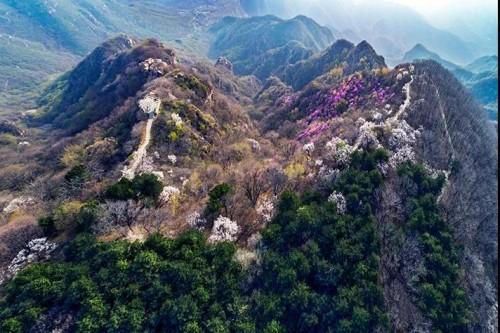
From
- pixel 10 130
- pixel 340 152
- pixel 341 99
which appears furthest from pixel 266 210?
pixel 10 130

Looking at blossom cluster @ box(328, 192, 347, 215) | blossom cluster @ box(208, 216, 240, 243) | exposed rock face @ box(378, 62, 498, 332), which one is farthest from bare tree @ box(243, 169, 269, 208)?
exposed rock face @ box(378, 62, 498, 332)

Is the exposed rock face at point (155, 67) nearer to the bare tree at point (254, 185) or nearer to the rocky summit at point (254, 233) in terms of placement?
the rocky summit at point (254, 233)

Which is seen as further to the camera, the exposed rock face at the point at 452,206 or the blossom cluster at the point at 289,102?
the blossom cluster at the point at 289,102

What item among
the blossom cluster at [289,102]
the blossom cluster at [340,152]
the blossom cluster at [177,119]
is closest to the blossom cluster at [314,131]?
the blossom cluster at [340,152]

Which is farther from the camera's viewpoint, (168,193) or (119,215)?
(168,193)

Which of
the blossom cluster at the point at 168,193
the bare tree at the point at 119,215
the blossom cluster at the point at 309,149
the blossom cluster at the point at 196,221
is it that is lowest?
the bare tree at the point at 119,215

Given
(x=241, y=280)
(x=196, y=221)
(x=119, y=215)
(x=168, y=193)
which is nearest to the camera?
(x=241, y=280)

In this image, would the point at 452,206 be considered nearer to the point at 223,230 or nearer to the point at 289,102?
the point at 223,230

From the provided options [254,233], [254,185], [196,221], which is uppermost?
[254,185]

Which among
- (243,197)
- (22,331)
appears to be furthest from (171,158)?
(22,331)

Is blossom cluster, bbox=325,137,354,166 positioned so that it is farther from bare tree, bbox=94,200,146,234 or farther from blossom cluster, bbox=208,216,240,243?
bare tree, bbox=94,200,146,234

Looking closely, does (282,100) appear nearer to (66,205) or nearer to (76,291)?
(66,205)
